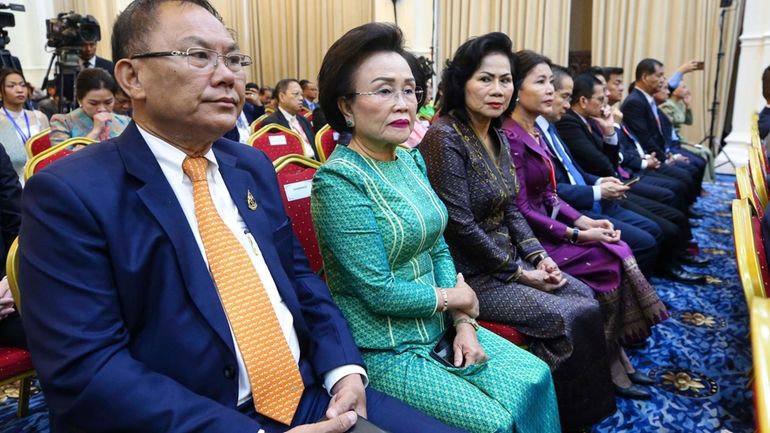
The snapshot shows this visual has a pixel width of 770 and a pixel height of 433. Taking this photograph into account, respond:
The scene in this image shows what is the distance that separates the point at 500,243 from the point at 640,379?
0.84m

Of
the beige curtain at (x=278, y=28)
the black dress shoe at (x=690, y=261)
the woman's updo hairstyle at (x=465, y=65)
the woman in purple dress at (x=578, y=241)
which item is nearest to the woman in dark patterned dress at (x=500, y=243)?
the woman's updo hairstyle at (x=465, y=65)

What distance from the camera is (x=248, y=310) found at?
104cm

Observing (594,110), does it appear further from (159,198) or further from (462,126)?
(159,198)

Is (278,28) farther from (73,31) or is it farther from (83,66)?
(83,66)

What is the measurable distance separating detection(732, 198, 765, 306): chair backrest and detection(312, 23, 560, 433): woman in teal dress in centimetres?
64

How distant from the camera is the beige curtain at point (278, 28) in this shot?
10.5 m

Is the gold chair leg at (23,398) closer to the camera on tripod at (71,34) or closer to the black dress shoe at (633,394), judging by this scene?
the black dress shoe at (633,394)

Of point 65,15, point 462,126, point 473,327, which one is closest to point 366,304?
point 473,327

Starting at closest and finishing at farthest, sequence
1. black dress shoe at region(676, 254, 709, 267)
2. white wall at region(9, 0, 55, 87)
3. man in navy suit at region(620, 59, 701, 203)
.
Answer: black dress shoe at region(676, 254, 709, 267) → man in navy suit at region(620, 59, 701, 203) → white wall at region(9, 0, 55, 87)

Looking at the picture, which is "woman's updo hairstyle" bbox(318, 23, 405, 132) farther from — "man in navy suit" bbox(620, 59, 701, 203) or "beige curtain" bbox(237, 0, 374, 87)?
"beige curtain" bbox(237, 0, 374, 87)

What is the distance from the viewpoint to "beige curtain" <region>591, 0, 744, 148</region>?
743cm

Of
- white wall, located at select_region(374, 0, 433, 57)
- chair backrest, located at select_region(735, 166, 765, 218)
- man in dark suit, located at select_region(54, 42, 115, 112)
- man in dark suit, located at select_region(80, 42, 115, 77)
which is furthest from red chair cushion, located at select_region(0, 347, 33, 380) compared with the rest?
white wall, located at select_region(374, 0, 433, 57)

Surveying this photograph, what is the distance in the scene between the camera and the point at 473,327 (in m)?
1.48

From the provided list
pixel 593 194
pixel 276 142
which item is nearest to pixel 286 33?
pixel 276 142
